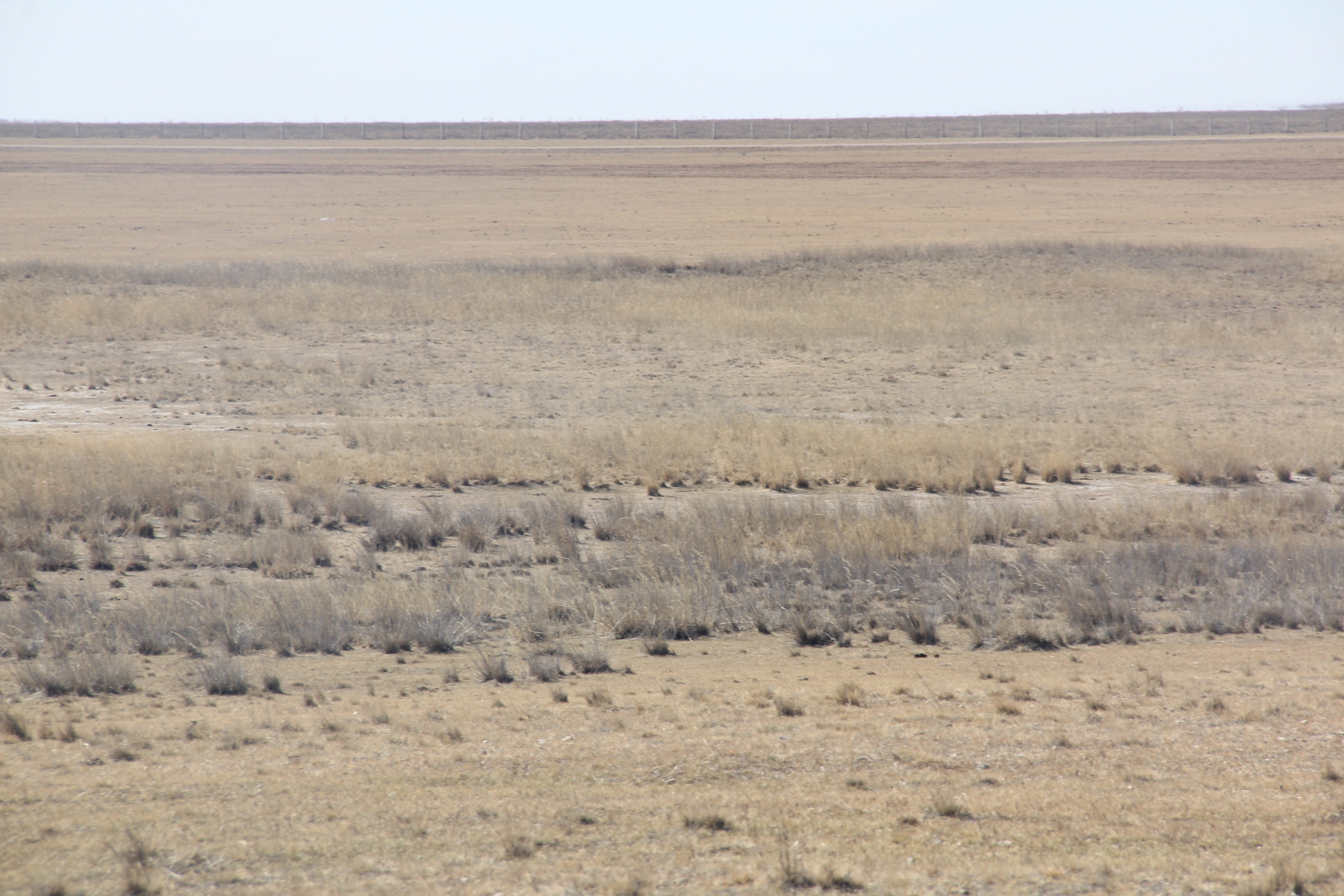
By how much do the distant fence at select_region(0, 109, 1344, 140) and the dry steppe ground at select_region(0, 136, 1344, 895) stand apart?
65.0m

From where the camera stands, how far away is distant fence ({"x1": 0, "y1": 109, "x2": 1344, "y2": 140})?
90875mm

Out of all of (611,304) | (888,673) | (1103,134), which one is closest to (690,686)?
(888,673)

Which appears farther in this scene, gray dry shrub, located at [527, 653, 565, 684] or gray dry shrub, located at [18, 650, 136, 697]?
gray dry shrub, located at [527, 653, 565, 684]

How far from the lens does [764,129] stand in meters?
101

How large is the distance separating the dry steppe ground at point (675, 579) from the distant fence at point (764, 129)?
213 feet

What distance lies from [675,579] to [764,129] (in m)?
Result: 95.8

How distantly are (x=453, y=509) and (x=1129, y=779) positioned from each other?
9340 mm

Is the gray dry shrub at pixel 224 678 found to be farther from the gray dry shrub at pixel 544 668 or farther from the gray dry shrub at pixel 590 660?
the gray dry shrub at pixel 590 660

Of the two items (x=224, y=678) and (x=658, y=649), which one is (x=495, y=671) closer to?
(x=658, y=649)

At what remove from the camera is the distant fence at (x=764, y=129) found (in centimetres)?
9088

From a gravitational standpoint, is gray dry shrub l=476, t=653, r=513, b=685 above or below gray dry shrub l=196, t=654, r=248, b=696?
below

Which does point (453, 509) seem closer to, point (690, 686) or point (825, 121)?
point (690, 686)

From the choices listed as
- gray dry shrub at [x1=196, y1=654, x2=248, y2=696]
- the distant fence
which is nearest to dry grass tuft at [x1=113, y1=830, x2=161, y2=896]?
gray dry shrub at [x1=196, y1=654, x2=248, y2=696]

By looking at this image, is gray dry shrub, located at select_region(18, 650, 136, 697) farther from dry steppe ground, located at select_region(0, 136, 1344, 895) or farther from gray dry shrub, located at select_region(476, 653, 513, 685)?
gray dry shrub, located at select_region(476, 653, 513, 685)
